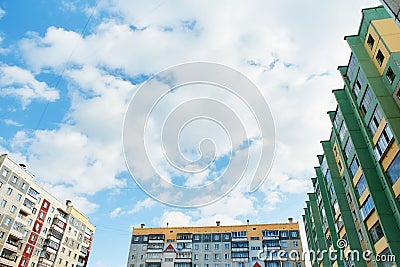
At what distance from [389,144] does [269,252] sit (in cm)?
4862

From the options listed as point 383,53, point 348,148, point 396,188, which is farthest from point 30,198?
point 383,53

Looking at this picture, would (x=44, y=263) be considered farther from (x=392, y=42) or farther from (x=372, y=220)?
(x=392, y=42)

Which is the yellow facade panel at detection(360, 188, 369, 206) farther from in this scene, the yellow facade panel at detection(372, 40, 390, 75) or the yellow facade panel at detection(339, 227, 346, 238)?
the yellow facade panel at detection(372, 40, 390, 75)

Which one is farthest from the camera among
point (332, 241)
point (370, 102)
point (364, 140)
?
point (332, 241)

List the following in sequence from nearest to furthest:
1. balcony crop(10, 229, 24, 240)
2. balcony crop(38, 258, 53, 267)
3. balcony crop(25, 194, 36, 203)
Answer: balcony crop(10, 229, 24, 240)
balcony crop(25, 194, 36, 203)
balcony crop(38, 258, 53, 267)

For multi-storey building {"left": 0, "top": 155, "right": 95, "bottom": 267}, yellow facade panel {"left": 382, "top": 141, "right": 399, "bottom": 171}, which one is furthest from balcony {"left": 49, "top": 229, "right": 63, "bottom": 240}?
yellow facade panel {"left": 382, "top": 141, "right": 399, "bottom": 171}

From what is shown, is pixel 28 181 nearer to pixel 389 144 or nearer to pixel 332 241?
pixel 332 241

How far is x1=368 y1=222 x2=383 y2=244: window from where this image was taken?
2254 centimetres

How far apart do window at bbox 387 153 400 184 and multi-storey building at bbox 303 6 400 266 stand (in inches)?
2.8

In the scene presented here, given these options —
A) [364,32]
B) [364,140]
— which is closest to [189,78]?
[364,32]

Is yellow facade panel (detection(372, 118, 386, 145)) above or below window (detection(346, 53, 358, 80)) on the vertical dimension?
below

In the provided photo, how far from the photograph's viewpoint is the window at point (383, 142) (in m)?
20.4

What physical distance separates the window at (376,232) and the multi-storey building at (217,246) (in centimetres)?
3943

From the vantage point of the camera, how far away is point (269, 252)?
2426 inches
